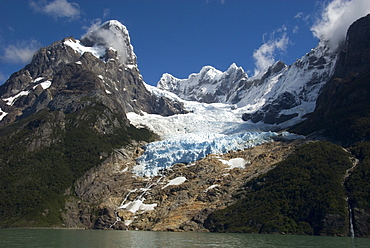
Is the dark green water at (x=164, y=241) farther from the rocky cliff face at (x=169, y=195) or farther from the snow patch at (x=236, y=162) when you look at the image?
the snow patch at (x=236, y=162)

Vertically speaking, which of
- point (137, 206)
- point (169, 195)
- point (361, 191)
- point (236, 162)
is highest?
point (236, 162)

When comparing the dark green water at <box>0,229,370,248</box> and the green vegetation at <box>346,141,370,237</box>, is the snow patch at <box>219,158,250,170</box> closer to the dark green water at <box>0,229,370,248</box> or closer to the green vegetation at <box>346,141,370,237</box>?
the green vegetation at <box>346,141,370,237</box>

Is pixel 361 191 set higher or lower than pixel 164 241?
higher

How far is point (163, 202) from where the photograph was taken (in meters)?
173

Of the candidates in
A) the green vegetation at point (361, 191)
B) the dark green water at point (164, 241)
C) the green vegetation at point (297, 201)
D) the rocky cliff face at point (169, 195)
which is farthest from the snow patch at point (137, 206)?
the green vegetation at point (361, 191)

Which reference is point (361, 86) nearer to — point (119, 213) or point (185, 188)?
point (185, 188)

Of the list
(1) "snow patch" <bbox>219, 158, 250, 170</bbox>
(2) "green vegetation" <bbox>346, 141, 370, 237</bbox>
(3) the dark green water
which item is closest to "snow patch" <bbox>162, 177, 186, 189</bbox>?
(1) "snow patch" <bbox>219, 158, 250, 170</bbox>

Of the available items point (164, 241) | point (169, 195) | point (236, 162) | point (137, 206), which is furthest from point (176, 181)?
point (164, 241)

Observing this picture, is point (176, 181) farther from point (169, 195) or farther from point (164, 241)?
point (164, 241)

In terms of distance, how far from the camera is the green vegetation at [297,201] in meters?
122

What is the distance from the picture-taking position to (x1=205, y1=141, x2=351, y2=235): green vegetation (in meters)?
122

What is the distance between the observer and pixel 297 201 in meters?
132

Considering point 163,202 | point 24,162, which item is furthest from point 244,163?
point 24,162

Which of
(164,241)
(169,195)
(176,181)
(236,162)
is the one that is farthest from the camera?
(236,162)
